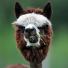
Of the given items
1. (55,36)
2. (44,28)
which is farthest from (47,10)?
(55,36)

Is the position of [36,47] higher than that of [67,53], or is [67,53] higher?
[36,47]

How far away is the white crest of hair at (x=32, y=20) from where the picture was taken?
181cm

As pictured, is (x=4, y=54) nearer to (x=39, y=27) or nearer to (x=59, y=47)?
(x=59, y=47)

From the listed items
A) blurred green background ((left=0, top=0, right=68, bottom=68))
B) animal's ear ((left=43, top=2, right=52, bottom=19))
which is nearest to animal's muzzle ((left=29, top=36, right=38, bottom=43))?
animal's ear ((left=43, top=2, right=52, bottom=19))

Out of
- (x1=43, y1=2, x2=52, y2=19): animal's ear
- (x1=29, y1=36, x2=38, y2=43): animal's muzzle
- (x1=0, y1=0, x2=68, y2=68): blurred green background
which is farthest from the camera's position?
(x1=0, y1=0, x2=68, y2=68): blurred green background

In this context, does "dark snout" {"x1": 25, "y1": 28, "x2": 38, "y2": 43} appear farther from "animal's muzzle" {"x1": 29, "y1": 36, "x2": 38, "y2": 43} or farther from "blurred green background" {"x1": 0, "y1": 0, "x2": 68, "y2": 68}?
"blurred green background" {"x1": 0, "y1": 0, "x2": 68, "y2": 68}

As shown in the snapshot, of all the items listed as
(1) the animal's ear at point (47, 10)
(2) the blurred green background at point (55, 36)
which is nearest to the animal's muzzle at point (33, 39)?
(1) the animal's ear at point (47, 10)

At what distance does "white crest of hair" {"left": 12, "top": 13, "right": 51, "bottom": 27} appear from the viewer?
1.81 metres

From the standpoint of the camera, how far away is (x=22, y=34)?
1.82 meters

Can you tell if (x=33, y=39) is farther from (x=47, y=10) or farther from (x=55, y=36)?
(x=55, y=36)

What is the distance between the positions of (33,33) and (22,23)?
0.23ft

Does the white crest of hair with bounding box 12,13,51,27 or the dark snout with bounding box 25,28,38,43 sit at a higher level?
the white crest of hair with bounding box 12,13,51,27

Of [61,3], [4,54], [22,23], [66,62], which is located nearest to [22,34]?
[22,23]

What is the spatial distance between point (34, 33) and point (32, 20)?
55 mm
